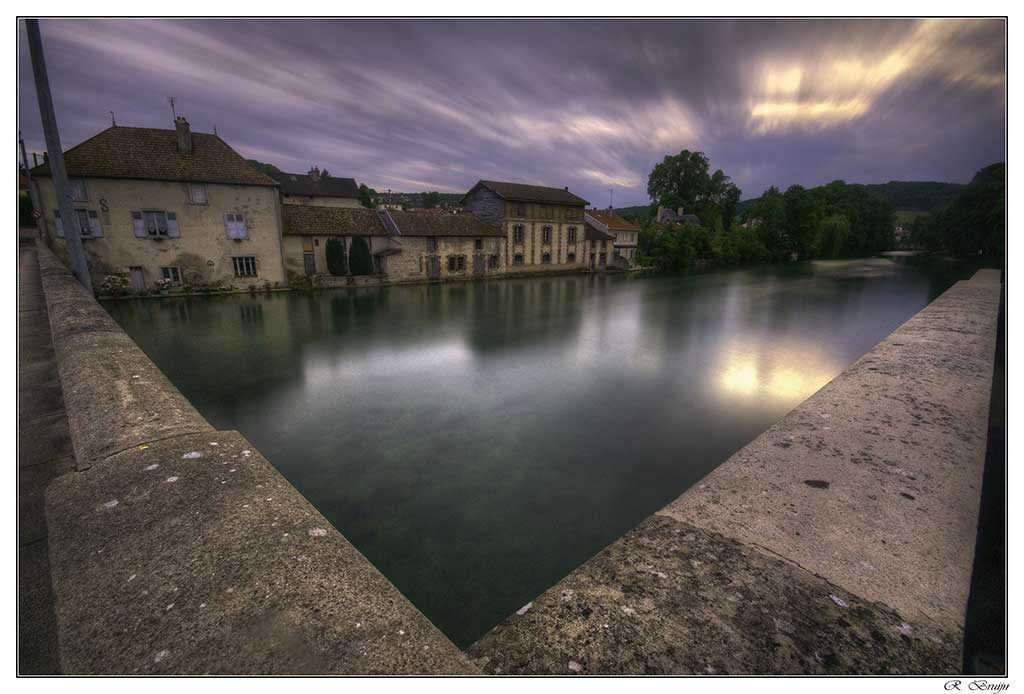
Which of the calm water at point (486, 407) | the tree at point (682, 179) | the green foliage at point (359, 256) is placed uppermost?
the tree at point (682, 179)

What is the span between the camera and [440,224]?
2700 centimetres

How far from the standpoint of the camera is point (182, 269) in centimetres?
1870

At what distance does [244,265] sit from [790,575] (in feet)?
77.4

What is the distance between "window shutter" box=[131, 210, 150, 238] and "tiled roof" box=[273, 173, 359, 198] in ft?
70.1

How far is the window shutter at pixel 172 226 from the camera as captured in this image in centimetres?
1820

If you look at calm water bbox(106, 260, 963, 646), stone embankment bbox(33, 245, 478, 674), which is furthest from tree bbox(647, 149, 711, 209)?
stone embankment bbox(33, 245, 478, 674)

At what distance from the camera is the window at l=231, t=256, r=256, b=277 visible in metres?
19.8

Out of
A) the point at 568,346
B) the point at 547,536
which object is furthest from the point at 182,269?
the point at 547,536

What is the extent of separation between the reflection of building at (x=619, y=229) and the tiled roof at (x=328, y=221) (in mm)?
24057

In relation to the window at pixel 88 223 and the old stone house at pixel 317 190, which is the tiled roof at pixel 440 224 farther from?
the old stone house at pixel 317 190

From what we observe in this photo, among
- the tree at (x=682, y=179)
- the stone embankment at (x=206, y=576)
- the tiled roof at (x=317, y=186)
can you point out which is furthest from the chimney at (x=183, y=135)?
the tree at (x=682, y=179)

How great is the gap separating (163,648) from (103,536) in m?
0.78

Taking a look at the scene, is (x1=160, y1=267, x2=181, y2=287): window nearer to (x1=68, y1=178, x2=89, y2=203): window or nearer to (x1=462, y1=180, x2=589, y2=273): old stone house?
(x1=68, y1=178, x2=89, y2=203): window

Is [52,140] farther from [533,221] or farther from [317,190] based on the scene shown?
[317,190]
